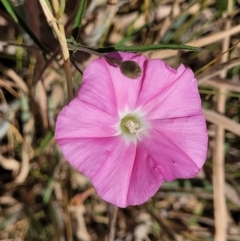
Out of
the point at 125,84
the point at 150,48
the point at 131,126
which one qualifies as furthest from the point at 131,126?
the point at 150,48

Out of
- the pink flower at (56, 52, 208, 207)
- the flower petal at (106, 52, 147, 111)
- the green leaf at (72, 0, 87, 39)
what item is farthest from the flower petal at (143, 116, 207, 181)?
the green leaf at (72, 0, 87, 39)

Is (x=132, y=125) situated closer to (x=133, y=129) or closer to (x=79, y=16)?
(x=133, y=129)

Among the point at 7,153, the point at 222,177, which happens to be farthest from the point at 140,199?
the point at 7,153

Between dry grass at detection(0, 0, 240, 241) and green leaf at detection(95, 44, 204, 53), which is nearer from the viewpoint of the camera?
green leaf at detection(95, 44, 204, 53)

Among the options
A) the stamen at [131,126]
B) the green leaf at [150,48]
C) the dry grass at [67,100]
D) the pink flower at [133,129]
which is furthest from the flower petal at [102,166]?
the dry grass at [67,100]

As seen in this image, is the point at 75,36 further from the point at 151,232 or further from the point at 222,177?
the point at 151,232

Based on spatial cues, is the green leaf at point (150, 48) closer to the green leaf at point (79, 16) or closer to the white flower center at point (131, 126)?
the green leaf at point (79, 16)

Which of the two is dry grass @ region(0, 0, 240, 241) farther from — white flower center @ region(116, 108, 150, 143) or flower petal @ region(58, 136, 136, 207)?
flower petal @ region(58, 136, 136, 207)
